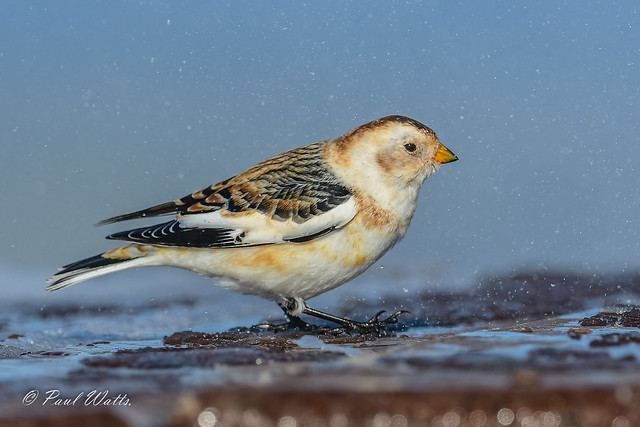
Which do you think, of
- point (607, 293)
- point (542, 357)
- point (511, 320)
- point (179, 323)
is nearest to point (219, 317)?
point (179, 323)

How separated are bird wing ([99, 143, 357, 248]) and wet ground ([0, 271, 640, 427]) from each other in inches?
22.6

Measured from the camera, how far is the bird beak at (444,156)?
514cm

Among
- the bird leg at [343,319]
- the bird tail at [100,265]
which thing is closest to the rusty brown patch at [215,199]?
the bird tail at [100,265]

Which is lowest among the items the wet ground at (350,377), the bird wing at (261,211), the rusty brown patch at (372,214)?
the wet ground at (350,377)

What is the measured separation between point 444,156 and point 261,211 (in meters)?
1.20

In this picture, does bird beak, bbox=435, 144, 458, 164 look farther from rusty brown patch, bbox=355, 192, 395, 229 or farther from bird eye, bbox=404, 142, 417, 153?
rusty brown patch, bbox=355, 192, 395, 229

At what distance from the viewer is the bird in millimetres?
4746

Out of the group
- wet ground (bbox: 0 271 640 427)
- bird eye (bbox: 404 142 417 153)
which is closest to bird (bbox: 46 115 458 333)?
bird eye (bbox: 404 142 417 153)

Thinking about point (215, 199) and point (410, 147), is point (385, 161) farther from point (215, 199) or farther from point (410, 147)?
point (215, 199)

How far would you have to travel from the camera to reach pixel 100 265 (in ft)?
16.4

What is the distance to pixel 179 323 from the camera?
5.61 meters

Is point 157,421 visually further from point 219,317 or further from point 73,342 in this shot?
point 219,317

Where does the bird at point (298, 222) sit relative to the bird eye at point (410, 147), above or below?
below

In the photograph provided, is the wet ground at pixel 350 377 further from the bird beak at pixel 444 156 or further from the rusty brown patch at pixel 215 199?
the bird beak at pixel 444 156
